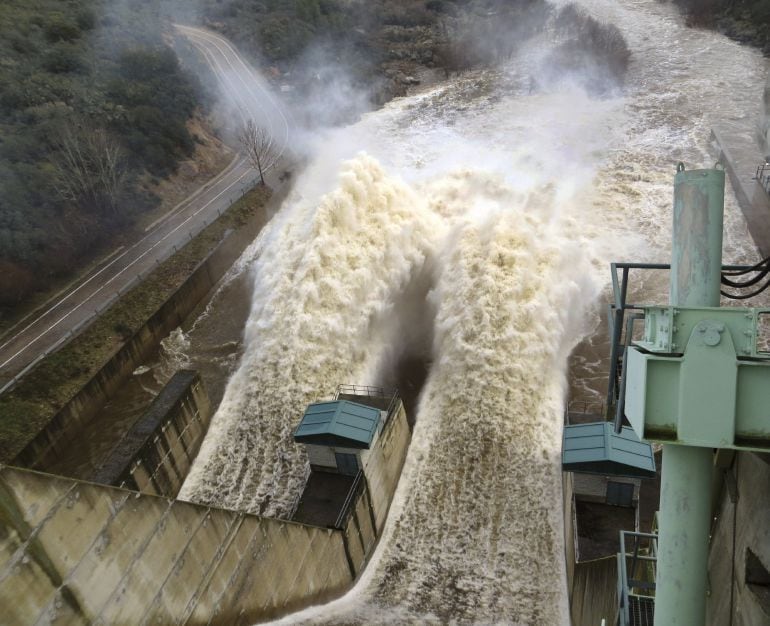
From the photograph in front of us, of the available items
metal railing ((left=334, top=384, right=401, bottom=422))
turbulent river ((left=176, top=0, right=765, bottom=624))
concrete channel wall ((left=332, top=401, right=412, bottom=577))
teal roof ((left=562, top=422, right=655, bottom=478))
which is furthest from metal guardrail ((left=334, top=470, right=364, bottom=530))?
teal roof ((left=562, top=422, right=655, bottom=478))

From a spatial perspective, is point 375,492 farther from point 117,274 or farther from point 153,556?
point 117,274

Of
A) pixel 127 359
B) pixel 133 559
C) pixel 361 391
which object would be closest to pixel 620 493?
pixel 361 391

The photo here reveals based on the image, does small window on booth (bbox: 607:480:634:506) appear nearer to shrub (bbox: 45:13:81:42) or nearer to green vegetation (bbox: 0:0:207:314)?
green vegetation (bbox: 0:0:207:314)

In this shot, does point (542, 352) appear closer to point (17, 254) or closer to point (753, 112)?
point (17, 254)

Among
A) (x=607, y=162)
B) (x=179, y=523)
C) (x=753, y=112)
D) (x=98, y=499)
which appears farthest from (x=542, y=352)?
(x=753, y=112)

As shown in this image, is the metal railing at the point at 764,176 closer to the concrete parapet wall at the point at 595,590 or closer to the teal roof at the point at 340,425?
the concrete parapet wall at the point at 595,590
